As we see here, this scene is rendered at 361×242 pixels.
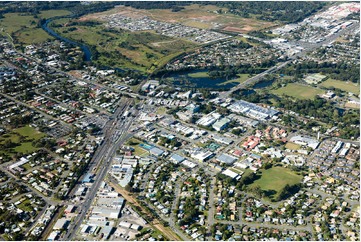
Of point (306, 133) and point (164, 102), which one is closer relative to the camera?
point (306, 133)

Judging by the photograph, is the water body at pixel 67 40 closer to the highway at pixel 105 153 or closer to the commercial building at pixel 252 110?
the highway at pixel 105 153

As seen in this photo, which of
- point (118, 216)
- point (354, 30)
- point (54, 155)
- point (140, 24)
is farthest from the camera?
point (140, 24)

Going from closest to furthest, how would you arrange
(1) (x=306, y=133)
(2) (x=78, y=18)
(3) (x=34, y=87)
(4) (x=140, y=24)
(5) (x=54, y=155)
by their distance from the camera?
(5) (x=54, y=155), (1) (x=306, y=133), (3) (x=34, y=87), (4) (x=140, y=24), (2) (x=78, y=18)

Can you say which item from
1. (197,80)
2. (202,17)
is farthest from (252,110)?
(202,17)

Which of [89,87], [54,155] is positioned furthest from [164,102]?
[54,155]

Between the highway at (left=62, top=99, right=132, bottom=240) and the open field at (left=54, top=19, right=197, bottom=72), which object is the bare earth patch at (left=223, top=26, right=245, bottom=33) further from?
the highway at (left=62, top=99, right=132, bottom=240)

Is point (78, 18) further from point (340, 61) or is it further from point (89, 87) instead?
point (340, 61)

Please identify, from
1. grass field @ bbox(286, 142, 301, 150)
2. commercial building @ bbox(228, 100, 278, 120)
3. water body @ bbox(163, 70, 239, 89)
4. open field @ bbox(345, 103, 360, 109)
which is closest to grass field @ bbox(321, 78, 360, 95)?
open field @ bbox(345, 103, 360, 109)
